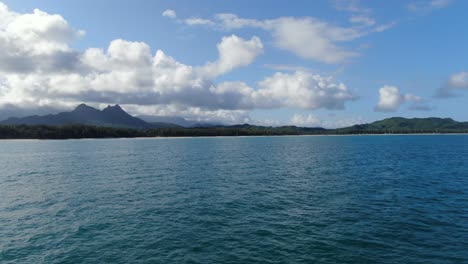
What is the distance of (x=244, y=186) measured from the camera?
52156 millimetres

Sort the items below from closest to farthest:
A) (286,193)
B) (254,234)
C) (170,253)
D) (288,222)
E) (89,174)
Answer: (170,253)
(254,234)
(288,222)
(286,193)
(89,174)

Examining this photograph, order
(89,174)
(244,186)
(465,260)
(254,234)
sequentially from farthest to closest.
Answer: (89,174), (244,186), (254,234), (465,260)

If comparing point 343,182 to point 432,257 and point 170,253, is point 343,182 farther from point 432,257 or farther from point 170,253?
point 170,253

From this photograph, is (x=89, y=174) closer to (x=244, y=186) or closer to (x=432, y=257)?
(x=244, y=186)

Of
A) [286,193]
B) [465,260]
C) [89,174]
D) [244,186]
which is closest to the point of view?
[465,260]

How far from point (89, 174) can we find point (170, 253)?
5249cm

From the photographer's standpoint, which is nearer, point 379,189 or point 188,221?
point 188,221

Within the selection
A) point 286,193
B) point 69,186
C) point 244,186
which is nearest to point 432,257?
point 286,193

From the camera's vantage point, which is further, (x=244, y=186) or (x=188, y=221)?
(x=244, y=186)

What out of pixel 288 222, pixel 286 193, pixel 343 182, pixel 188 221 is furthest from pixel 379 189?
pixel 188 221

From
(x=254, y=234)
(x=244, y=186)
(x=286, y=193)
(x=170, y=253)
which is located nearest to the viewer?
(x=170, y=253)

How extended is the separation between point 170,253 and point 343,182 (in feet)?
134

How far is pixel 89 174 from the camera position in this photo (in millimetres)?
67938

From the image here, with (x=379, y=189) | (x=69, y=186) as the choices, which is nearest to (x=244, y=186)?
(x=379, y=189)
